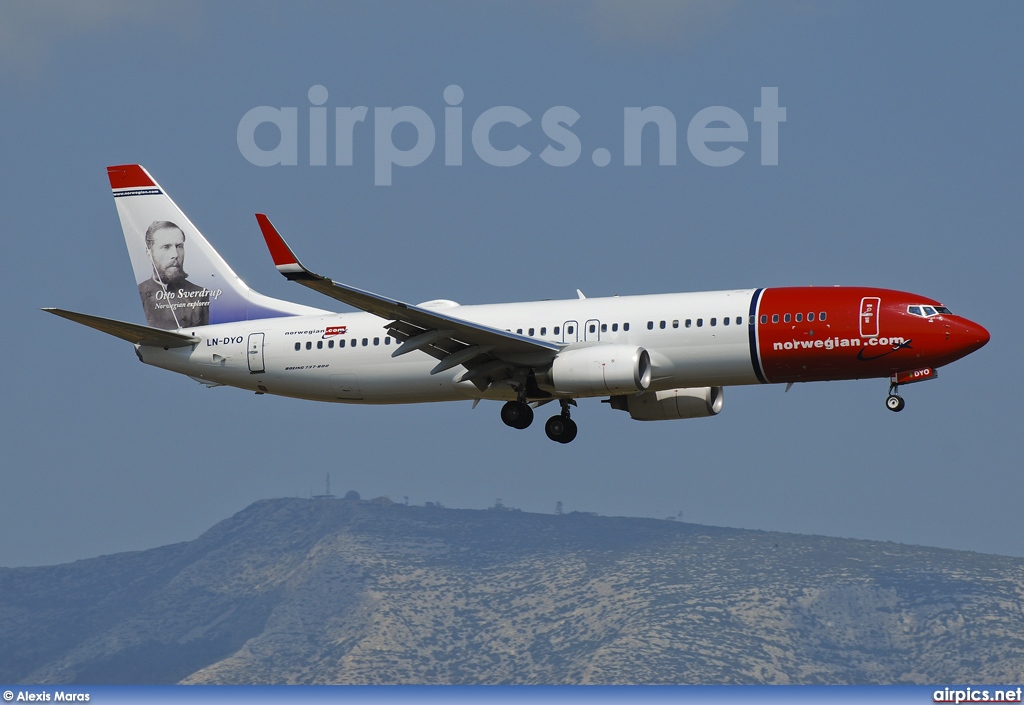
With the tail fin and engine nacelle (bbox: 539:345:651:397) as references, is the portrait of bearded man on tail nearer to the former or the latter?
the tail fin

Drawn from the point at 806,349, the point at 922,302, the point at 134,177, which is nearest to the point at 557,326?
the point at 806,349

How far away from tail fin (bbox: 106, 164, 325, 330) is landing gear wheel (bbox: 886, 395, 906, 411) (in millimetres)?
21191

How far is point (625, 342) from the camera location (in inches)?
2041

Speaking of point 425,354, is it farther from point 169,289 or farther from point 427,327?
point 169,289

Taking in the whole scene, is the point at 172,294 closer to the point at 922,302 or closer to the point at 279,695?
the point at 279,695

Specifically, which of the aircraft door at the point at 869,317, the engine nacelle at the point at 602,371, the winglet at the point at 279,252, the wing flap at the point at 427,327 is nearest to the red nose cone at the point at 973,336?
the aircraft door at the point at 869,317

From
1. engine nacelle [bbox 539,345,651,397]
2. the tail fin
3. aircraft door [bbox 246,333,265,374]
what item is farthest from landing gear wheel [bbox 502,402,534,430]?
aircraft door [bbox 246,333,265,374]

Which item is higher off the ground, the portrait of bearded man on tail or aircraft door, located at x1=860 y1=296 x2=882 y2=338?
the portrait of bearded man on tail

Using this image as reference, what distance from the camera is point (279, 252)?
157 ft

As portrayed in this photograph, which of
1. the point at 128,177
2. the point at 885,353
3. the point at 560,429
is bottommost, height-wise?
the point at 560,429

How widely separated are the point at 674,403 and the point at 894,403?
8.40 metres

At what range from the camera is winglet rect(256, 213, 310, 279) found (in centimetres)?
4700

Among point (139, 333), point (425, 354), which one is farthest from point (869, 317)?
Result: point (139, 333)

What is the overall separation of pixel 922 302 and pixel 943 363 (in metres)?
2.13
